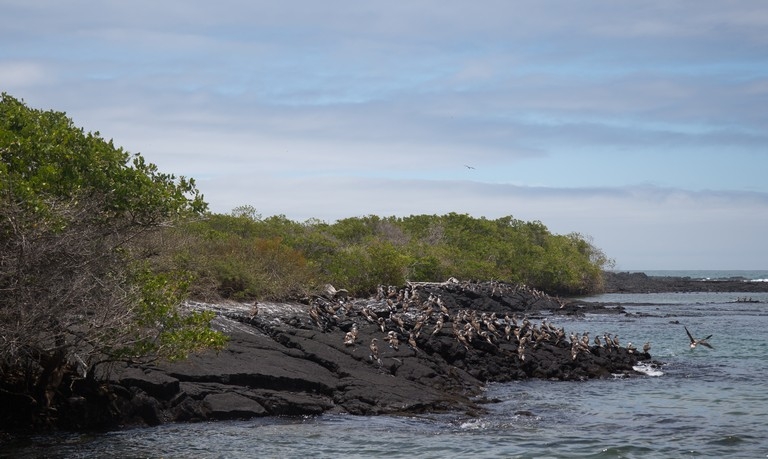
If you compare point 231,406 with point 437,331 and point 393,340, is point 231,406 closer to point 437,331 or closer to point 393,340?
point 393,340

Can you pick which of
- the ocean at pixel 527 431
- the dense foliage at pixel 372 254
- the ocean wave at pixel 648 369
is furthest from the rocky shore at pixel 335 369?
the dense foliage at pixel 372 254

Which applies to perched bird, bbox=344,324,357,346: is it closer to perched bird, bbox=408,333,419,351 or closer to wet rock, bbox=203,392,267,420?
perched bird, bbox=408,333,419,351

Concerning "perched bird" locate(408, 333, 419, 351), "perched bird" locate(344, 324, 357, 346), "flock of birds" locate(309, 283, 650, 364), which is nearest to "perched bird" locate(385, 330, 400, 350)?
"flock of birds" locate(309, 283, 650, 364)

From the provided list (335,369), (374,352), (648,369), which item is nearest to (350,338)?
(374,352)

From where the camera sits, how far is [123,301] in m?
15.9

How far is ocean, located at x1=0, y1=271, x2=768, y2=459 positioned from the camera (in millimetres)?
16547

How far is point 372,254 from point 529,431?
1457 inches

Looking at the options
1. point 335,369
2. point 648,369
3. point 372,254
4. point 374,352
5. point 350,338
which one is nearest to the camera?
point 335,369

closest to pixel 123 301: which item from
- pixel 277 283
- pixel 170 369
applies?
pixel 170 369

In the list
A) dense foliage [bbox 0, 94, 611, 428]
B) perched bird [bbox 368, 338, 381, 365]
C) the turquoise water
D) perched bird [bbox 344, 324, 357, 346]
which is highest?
dense foliage [bbox 0, 94, 611, 428]

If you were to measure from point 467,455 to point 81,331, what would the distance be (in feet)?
25.5

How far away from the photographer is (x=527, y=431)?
19.2 metres

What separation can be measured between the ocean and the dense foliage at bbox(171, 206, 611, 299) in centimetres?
964

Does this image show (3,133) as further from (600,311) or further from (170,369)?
(600,311)
